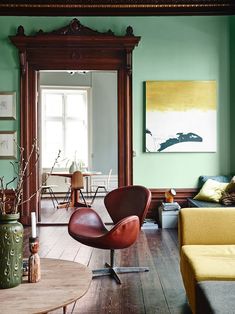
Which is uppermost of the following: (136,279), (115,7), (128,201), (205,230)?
(115,7)

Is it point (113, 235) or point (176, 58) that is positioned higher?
point (176, 58)

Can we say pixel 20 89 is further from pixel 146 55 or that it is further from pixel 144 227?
pixel 144 227

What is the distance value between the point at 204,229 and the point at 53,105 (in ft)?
25.9

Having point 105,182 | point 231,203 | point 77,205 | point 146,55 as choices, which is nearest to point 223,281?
point 231,203

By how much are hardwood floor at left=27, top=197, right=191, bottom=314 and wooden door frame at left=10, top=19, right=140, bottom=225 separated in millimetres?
1336

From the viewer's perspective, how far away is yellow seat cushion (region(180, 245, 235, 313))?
2.27 m

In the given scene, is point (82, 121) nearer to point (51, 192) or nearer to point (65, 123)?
point (65, 123)

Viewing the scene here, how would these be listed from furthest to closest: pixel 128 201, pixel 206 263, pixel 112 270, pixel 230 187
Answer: pixel 230 187 → pixel 128 201 → pixel 112 270 → pixel 206 263

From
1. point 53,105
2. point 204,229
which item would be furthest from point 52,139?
point 204,229

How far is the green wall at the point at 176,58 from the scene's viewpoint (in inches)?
242

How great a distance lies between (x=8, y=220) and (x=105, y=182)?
7.99 metres

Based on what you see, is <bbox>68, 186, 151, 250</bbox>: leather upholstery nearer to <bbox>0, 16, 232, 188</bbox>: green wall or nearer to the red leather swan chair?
the red leather swan chair

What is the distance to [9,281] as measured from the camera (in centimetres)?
205

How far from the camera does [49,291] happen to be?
1.99 metres
